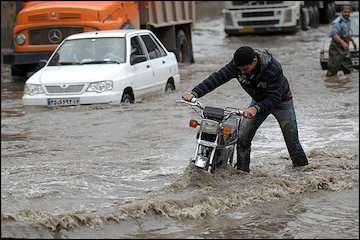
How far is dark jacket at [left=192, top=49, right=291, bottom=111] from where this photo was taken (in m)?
8.00

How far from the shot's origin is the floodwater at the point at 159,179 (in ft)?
22.3

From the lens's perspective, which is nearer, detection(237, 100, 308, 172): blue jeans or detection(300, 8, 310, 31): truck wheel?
detection(237, 100, 308, 172): blue jeans

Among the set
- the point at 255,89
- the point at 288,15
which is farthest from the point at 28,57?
the point at 288,15

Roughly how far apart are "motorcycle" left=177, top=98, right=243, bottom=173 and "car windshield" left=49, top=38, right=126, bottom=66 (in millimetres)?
6285

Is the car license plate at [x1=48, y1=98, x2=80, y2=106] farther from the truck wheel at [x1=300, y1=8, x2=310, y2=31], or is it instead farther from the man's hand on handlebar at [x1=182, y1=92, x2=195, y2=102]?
the truck wheel at [x1=300, y1=8, x2=310, y2=31]

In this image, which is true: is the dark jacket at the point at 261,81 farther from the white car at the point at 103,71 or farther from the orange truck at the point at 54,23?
the orange truck at the point at 54,23

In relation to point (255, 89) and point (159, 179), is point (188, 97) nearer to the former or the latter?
point (255, 89)

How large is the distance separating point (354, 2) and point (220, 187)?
30.9 metres

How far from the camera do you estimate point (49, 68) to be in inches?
554

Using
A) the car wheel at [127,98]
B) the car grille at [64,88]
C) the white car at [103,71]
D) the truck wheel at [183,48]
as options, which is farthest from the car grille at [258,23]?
the car grille at [64,88]

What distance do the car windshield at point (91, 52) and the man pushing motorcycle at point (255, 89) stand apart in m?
5.85

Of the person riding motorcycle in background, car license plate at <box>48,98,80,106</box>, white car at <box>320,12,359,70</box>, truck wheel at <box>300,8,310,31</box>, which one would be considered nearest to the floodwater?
car license plate at <box>48,98,80,106</box>

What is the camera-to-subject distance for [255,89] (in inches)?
320

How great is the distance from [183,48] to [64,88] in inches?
413
